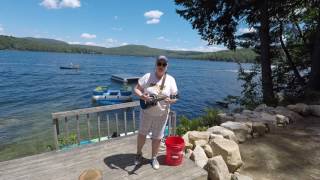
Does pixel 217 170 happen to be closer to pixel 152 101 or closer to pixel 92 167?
pixel 152 101

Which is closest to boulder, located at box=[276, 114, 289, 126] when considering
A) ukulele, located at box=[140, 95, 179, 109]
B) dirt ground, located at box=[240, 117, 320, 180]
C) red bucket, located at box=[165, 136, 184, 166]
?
dirt ground, located at box=[240, 117, 320, 180]

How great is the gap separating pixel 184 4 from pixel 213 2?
156 centimetres

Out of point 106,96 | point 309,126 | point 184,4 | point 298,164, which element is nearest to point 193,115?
point 106,96

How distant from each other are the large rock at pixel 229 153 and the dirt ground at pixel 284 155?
25cm

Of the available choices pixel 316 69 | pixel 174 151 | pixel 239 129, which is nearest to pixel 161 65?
pixel 174 151

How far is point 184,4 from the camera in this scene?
45.4ft

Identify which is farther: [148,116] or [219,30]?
[219,30]

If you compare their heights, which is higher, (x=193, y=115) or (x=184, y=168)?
(x=184, y=168)

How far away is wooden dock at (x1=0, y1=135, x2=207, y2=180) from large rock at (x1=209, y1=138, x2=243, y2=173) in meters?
0.72

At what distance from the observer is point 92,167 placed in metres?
5.05

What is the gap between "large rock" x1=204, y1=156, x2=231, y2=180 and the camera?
4977 millimetres

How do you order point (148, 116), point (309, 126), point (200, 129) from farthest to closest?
1. point (309, 126)
2. point (200, 129)
3. point (148, 116)

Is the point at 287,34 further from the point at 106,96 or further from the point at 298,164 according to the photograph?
the point at 106,96

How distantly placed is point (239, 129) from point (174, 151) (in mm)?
2772
